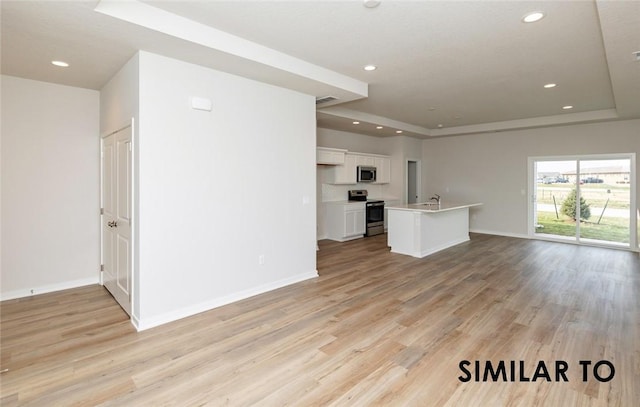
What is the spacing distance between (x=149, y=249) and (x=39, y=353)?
1.12 meters

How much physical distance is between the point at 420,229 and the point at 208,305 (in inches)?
152

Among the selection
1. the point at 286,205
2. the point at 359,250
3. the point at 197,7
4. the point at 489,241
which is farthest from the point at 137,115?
the point at 489,241

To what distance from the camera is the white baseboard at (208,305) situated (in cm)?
300

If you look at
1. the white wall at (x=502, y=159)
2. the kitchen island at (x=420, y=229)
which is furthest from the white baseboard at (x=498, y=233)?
the kitchen island at (x=420, y=229)

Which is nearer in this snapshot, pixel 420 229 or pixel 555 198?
pixel 420 229

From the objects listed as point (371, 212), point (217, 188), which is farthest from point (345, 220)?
point (217, 188)

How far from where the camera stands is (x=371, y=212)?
7.82 m

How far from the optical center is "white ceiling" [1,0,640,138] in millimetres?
2436

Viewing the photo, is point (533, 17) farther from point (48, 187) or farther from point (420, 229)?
point (48, 187)

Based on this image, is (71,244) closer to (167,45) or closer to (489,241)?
(167,45)

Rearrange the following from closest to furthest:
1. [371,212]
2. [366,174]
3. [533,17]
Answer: [533,17] → [371,212] → [366,174]

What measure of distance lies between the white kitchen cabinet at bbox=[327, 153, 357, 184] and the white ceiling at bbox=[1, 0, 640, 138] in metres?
2.74

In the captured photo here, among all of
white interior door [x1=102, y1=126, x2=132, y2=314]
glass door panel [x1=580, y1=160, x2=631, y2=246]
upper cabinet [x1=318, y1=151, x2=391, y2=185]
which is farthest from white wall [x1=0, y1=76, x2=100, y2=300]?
glass door panel [x1=580, y1=160, x2=631, y2=246]

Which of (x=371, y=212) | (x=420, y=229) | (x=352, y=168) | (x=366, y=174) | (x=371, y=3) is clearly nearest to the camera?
(x=371, y=3)
